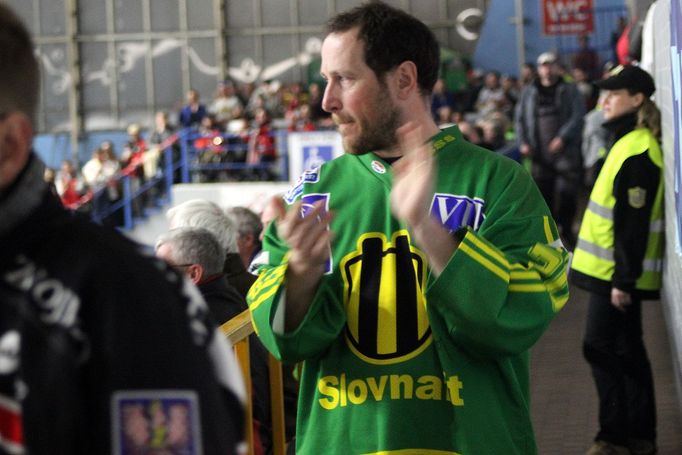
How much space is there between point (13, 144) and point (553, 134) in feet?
42.2

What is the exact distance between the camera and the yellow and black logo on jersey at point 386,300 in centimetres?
276

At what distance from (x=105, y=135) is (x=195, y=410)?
3021 cm

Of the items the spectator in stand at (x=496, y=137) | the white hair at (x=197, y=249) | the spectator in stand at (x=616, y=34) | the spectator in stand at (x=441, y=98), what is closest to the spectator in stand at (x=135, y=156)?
the spectator in stand at (x=441, y=98)

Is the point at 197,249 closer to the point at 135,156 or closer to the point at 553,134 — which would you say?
the point at 553,134

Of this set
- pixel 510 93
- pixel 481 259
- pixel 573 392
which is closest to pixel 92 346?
pixel 481 259

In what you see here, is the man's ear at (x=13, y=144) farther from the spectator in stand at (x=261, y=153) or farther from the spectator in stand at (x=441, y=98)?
the spectator in stand at (x=441, y=98)

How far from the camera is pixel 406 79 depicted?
2891 mm

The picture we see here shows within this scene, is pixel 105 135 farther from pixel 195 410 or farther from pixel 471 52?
pixel 195 410

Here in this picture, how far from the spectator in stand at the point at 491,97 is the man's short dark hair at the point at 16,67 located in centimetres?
2073

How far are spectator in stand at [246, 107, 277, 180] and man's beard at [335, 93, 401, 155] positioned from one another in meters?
18.0

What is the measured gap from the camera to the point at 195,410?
1456 mm

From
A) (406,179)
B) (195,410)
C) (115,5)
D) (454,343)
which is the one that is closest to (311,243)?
(406,179)

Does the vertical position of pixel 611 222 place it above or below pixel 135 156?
above

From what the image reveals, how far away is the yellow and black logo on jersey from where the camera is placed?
276 cm
